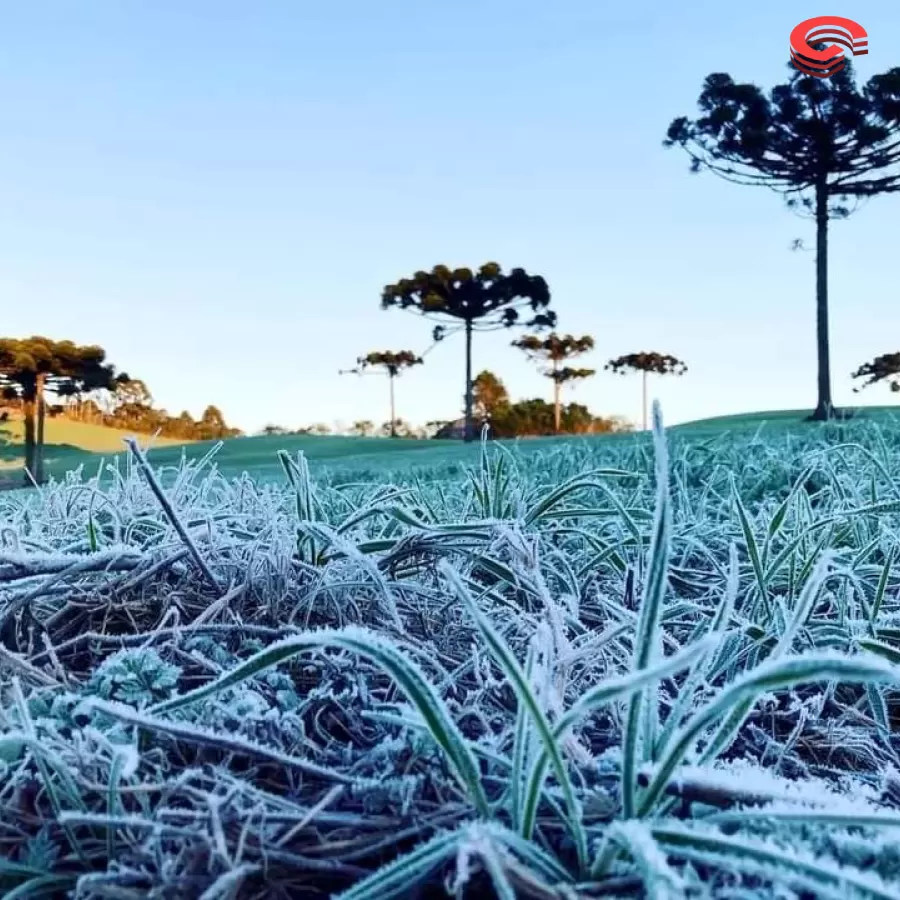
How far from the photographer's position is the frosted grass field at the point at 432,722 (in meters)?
0.37

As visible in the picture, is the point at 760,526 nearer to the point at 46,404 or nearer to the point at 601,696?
the point at 601,696

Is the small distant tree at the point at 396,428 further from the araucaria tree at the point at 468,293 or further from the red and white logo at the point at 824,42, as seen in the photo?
the red and white logo at the point at 824,42

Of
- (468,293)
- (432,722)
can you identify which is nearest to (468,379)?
(468,293)

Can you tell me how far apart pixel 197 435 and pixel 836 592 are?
27.4 metres

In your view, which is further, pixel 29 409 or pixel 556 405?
pixel 556 405

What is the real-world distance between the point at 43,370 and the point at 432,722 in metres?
19.9

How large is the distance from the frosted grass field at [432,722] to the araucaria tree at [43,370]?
61.4 ft

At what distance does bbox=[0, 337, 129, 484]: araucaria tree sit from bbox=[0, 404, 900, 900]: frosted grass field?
18.7 metres

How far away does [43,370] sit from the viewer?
18.4 metres

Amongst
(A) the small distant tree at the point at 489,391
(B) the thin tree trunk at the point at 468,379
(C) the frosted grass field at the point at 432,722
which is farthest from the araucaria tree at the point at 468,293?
(C) the frosted grass field at the point at 432,722

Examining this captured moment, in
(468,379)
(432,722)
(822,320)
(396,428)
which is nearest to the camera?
(432,722)

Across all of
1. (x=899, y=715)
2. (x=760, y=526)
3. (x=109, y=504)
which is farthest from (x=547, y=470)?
(x=899, y=715)

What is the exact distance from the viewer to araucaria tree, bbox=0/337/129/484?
18078 mm

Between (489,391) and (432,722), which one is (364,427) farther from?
(432,722)
